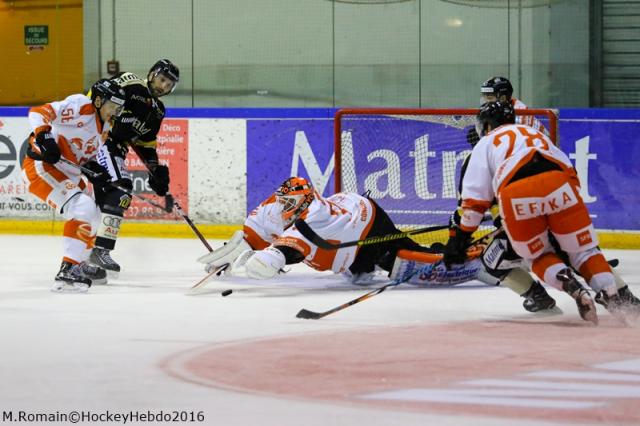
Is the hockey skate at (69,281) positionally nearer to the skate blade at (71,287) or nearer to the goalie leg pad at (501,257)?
the skate blade at (71,287)

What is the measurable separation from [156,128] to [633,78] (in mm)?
3759

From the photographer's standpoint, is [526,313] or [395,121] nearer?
[526,313]

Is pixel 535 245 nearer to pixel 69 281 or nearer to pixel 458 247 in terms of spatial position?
pixel 458 247

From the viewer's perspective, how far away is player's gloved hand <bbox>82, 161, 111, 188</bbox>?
6461mm

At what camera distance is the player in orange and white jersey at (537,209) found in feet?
15.8

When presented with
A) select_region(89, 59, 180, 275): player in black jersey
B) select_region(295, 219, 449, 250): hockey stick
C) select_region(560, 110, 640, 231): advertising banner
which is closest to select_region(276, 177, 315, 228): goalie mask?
select_region(295, 219, 449, 250): hockey stick

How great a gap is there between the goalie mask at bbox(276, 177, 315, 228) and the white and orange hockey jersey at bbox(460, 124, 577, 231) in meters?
1.42

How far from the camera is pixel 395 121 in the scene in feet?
26.5

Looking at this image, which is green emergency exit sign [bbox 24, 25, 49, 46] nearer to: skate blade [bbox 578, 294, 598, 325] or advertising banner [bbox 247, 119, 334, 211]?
advertising banner [bbox 247, 119, 334, 211]

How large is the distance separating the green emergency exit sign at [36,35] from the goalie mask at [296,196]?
5.56 metres

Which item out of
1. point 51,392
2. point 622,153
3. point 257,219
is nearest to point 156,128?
point 257,219

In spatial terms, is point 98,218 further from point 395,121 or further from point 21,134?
point 21,134

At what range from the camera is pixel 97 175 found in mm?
6496

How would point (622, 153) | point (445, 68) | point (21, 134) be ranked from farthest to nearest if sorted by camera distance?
point (445, 68), point (21, 134), point (622, 153)
